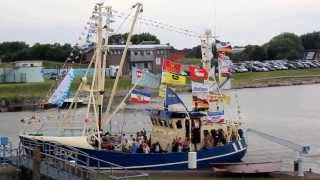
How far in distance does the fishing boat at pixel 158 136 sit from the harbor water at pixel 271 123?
Answer: 479 centimetres

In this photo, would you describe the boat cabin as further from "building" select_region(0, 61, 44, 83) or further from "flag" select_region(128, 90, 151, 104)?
"building" select_region(0, 61, 44, 83)

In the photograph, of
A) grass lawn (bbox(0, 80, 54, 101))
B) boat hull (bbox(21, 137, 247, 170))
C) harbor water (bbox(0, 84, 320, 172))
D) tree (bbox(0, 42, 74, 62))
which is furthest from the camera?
tree (bbox(0, 42, 74, 62))

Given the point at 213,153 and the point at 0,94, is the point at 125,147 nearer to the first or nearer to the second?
the point at 213,153

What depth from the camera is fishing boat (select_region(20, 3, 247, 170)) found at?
1428 inches

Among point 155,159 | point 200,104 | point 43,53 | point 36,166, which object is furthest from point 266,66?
point 36,166

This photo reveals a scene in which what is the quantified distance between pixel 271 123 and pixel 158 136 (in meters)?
36.4

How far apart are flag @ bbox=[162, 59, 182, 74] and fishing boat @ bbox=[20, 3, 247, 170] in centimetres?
114

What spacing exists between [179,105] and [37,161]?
34.7 ft

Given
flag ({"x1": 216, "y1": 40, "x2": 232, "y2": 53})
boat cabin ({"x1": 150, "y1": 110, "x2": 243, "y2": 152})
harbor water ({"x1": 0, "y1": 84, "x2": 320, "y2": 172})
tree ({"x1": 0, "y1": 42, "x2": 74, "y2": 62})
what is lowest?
harbor water ({"x1": 0, "y1": 84, "x2": 320, "y2": 172})

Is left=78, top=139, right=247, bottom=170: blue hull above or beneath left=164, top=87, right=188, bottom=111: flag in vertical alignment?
beneath

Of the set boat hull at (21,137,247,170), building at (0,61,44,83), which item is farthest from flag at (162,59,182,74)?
building at (0,61,44,83)

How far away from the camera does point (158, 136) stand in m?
38.9

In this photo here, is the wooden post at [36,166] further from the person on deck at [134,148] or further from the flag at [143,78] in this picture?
the flag at [143,78]

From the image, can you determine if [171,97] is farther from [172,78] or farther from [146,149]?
[146,149]
